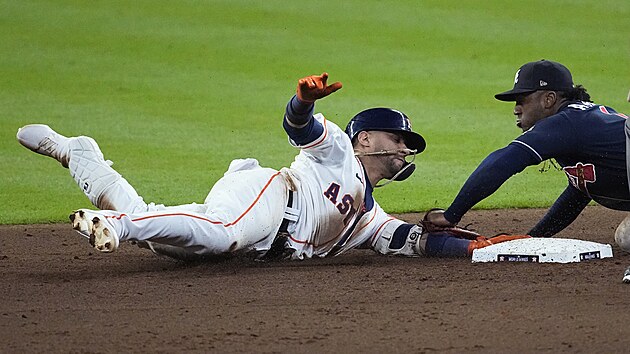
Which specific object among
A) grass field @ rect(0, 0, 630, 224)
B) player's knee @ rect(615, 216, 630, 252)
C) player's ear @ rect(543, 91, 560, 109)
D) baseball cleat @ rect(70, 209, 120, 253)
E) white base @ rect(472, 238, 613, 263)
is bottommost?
baseball cleat @ rect(70, 209, 120, 253)

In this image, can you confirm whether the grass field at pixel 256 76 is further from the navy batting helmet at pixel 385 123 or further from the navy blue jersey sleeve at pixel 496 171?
the navy blue jersey sleeve at pixel 496 171

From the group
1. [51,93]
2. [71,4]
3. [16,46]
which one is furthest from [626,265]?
[71,4]

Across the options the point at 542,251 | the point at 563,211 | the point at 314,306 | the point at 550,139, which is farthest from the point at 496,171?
the point at 314,306

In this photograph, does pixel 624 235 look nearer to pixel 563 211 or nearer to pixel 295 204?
pixel 563 211

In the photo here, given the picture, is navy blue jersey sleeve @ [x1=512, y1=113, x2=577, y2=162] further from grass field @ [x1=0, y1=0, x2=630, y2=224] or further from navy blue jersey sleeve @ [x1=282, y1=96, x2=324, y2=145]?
grass field @ [x1=0, y1=0, x2=630, y2=224]

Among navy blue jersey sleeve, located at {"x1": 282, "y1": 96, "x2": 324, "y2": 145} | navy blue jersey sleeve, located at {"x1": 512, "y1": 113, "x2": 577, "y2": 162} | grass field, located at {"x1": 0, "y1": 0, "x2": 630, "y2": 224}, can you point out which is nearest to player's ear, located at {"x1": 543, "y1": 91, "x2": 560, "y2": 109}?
navy blue jersey sleeve, located at {"x1": 512, "y1": 113, "x2": 577, "y2": 162}

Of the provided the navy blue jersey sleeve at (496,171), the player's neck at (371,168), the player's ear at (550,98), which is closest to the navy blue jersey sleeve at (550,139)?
the navy blue jersey sleeve at (496,171)

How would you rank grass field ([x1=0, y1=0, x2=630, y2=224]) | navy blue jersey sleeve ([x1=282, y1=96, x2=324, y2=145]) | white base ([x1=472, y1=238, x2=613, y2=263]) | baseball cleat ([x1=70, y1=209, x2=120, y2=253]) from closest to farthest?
baseball cleat ([x1=70, y1=209, x2=120, y2=253]) → navy blue jersey sleeve ([x1=282, y1=96, x2=324, y2=145]) → white base ([x1=472, y1=238, x2=613, y2=263]) → grass field ([x1=0, y1=0, x2=630, y2=224])
